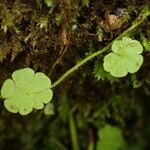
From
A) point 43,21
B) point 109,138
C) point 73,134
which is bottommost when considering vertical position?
point 109,138

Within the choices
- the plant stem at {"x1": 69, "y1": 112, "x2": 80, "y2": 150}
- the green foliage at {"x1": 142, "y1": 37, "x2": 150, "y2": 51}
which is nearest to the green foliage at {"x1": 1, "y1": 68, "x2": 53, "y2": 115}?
the green foliage at {"x1": 142, "y1": 37, "x2": 150, "y2": 51}

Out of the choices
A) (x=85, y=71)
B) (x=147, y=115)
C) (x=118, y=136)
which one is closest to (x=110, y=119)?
(x=118, y=136)

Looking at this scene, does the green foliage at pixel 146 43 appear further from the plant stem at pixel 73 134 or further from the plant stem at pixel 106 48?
the plant stem at pixel 73 134

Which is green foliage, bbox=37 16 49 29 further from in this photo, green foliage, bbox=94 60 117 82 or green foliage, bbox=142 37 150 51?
green foliage, bbox=142 37 150 51

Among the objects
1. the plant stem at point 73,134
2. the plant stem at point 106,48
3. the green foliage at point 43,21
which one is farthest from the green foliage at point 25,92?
the plant stem at point 73,134

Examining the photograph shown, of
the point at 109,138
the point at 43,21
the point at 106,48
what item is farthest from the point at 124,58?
the point at 109,138

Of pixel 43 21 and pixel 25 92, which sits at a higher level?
pixel 43 21

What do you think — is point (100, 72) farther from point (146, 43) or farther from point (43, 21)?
point (43, 21)
